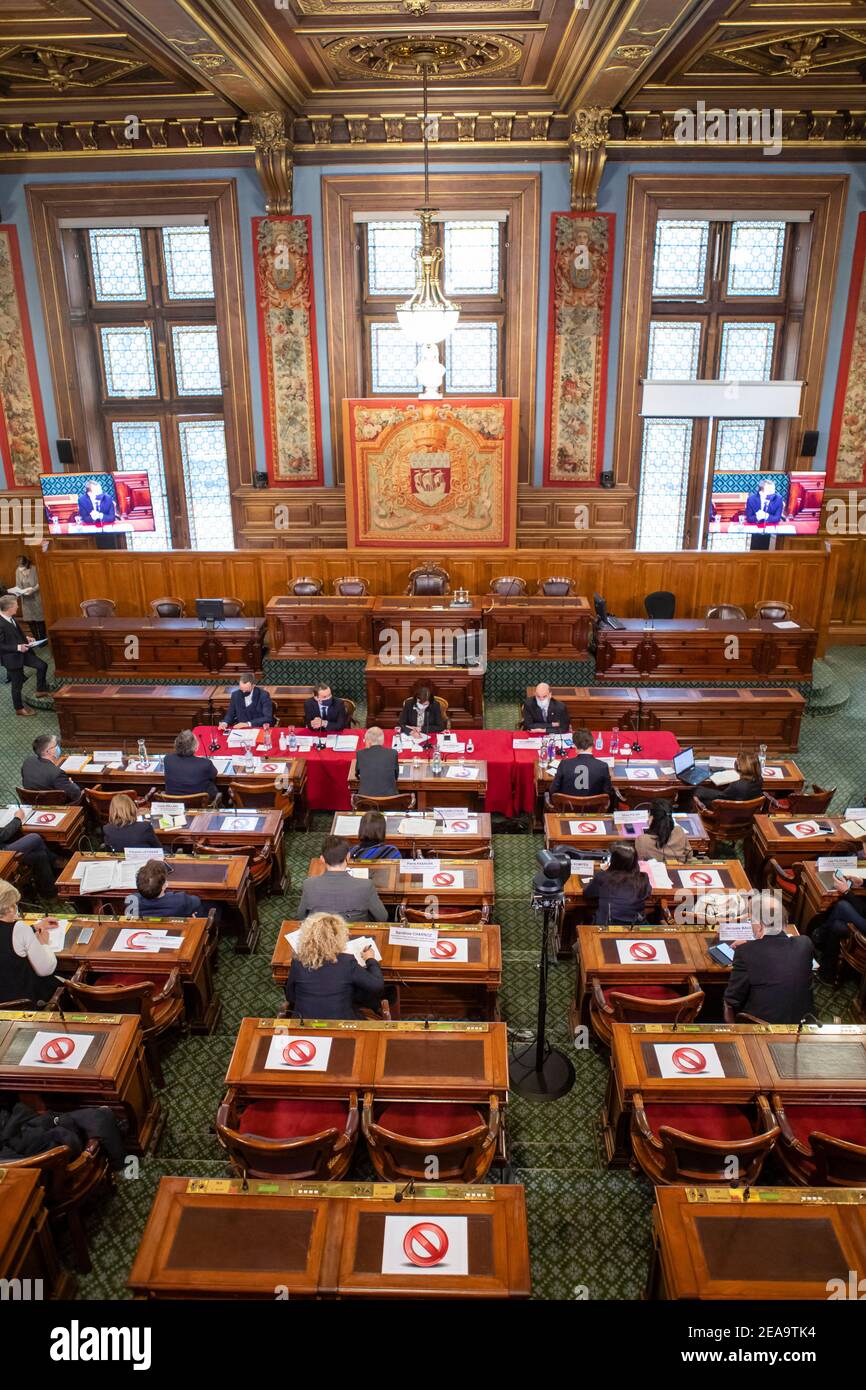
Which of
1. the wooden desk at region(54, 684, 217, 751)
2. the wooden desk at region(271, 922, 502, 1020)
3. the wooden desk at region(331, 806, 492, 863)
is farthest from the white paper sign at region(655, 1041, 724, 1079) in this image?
the wooden desk at region(54, 684, 217, 751)

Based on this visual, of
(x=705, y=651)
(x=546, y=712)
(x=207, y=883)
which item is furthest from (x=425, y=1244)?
(x=705, y=651)

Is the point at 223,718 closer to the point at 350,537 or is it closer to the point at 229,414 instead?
the point at 350,537

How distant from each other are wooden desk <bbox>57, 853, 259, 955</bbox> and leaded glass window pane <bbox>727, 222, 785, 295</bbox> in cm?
1131

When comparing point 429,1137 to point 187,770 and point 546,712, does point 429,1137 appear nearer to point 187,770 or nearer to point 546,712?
point 187,770

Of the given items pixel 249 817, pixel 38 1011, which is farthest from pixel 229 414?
pixel 38 1011

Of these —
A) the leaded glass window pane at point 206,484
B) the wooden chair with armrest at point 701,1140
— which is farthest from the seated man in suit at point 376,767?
the leaded glass window pane at point 206,484

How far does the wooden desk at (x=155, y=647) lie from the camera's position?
11.2m

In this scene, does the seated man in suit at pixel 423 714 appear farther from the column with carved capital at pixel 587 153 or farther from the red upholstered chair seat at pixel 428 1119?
the column with carved capital at pixel 587 153

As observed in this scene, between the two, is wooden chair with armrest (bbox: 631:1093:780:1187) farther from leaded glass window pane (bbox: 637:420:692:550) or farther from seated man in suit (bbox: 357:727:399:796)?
leaded glass window pane (bbox: 637:420:692:550)

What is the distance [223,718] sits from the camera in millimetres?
9758

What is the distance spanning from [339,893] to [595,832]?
2.22 metres

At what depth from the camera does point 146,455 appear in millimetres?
14461

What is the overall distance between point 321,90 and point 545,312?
391 centimetres
